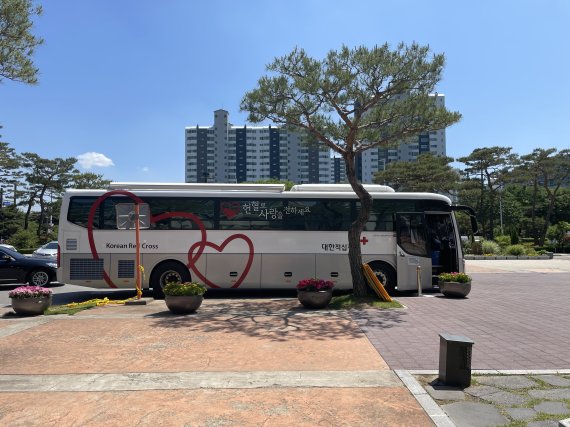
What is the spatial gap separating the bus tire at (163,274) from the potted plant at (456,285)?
7.25 metres

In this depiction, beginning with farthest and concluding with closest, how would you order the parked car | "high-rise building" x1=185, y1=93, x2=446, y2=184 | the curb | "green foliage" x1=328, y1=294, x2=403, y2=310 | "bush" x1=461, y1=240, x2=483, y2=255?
1. "high-rise building" x1=185, y1=93, x2=446, y2=184
2. "bush" x1=461, y1=240, x2=483, y2=255
3. the parked car
4. "green foliage" x1=328, y1=294, x2=403, y2=310
5. the curb

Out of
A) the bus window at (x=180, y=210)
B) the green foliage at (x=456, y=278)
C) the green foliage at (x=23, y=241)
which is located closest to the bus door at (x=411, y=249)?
the green foliage at (x=456, y=278)

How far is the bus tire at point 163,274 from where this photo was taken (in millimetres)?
12297

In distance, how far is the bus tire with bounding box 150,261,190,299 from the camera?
12.3 metres

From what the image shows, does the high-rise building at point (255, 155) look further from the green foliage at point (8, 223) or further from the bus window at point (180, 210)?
the bus window at point (180, 210)

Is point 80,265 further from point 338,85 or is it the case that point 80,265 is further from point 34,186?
point 34,186

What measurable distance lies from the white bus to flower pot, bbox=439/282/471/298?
0.93 metres

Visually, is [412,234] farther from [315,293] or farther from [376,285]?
[315,293]

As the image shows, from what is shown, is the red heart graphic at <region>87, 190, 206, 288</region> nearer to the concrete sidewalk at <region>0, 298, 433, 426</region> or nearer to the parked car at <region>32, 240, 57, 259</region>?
the concrete sidewalk at <region>0, 298, 433, 426</region>

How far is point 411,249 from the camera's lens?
1246cm

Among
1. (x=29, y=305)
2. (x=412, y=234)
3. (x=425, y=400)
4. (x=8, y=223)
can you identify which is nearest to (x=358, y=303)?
(x=412, y=234)

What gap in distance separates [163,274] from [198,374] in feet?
24.0

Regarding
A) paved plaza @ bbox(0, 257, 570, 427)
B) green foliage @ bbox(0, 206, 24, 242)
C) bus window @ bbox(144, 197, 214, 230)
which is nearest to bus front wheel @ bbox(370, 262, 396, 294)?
paved plaza @ bbox(0, 257, 570, 427)

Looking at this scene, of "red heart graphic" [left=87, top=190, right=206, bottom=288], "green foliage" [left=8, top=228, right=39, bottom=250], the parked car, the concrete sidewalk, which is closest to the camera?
the concrete sidewalk
